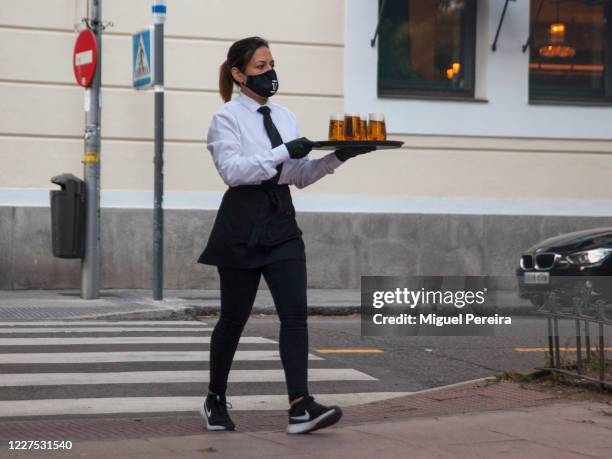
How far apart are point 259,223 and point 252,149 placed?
373 millimetres

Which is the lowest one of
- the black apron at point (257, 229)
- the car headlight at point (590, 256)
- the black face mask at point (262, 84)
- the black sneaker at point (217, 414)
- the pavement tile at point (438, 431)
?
the pavement tile at point (438, 431)

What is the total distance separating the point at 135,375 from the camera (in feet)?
26.7

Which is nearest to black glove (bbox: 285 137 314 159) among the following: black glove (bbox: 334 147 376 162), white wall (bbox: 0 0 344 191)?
black glove (bbox: 334 147 376 162)

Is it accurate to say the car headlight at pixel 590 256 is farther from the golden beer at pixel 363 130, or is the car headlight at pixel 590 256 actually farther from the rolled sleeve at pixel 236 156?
the rolled sleeve at pixel 236 156

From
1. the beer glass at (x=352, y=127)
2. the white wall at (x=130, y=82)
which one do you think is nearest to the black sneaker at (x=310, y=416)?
the beer glass at (x=352, y=127)

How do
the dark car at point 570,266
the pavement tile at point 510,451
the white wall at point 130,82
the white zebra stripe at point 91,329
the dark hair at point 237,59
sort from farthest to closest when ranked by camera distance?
the white wall at point 130,82
the dark car at point 570,266
the white zebra stripe at point 91,329
the dark hair at point 237,59
the pavement tile at point 510,451

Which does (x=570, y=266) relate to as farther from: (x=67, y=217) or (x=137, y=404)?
(x=137, y=404)

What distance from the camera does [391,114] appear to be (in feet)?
53.3

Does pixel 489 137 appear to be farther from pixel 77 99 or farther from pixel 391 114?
pixel 77 99

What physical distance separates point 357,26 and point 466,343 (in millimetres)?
6782

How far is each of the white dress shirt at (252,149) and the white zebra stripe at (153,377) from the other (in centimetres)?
232

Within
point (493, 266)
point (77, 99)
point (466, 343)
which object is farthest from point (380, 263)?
point (466, 343)

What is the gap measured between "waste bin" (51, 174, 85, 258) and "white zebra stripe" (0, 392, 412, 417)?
6.44 meters

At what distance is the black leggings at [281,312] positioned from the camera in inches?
231
